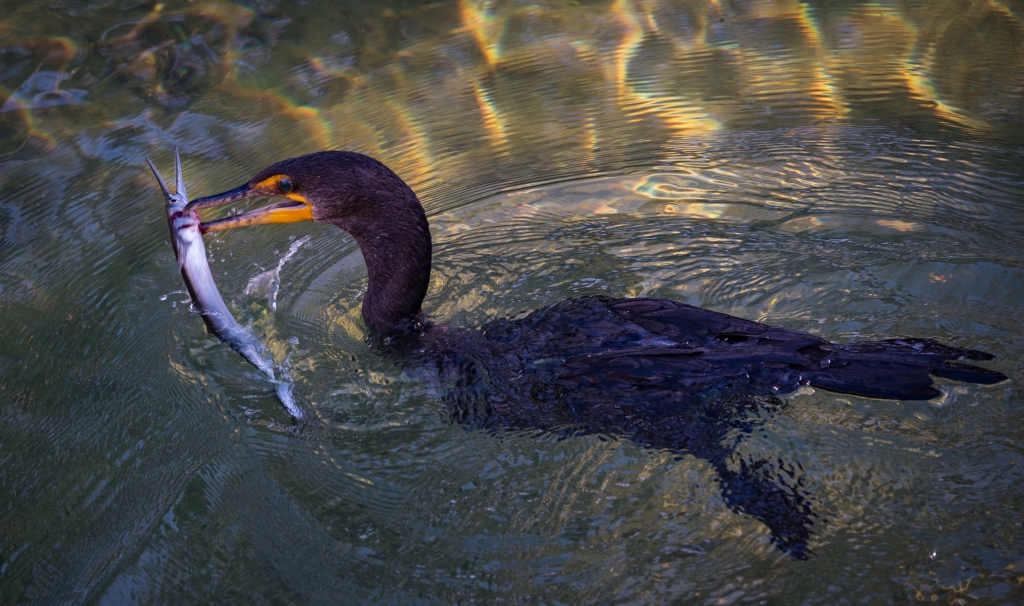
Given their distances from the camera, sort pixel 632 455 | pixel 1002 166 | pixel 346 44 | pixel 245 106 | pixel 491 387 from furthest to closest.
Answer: pixel 346 44
pixel 245 106
pixel 1002 166
pixel 491 387
pixel 632 455

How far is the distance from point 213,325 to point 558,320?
54.8 inches

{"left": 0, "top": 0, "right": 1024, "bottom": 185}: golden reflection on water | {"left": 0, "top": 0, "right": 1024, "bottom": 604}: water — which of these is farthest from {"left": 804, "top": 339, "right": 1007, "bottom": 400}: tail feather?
{"left": 0, "top": 0, "right": 1024, "bottom": 185}: golden reflection on water

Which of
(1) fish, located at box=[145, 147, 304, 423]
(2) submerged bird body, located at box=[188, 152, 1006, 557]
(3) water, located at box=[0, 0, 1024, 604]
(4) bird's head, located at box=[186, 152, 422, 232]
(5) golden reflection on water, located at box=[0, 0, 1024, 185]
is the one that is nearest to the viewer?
(3) water, located at box=[0, 0, 1024, 604]

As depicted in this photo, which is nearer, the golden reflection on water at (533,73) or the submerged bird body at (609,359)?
the submerged bird body at (609,359)

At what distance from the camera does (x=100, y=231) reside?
4.57 meters

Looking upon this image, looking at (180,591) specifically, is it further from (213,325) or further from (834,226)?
(834,226)

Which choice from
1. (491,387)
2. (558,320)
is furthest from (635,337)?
(491,387)

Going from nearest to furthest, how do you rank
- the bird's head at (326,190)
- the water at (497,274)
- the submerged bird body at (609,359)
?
the water at (497,274) < the submerged bird body at (609,359) < the bird's head at (326,190)

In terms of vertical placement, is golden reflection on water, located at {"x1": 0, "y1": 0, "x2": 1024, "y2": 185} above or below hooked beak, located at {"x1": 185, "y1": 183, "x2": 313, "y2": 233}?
below

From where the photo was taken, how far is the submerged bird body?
2854 mm

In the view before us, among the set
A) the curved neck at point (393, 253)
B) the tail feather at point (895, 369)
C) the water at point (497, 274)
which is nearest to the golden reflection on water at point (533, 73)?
the water at point (497, 274)

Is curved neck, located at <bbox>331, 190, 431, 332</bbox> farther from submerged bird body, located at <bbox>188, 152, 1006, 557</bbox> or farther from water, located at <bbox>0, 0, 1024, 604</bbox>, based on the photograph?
water, located at <bbox>0, 0, 1024, 604</bbox>

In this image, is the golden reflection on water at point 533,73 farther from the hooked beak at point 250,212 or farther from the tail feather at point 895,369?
the tail feather at point 895,369

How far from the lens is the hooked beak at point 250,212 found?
3164 millimetres
